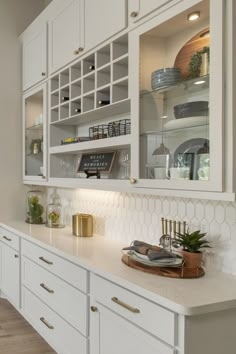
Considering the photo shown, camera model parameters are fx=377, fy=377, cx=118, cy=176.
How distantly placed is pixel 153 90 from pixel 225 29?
559mm

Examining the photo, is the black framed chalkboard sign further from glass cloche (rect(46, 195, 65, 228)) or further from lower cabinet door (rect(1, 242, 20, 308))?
lower cabinet door (rect(1, 242, 20, 308))

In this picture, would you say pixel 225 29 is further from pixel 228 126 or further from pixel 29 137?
pixel 29 137

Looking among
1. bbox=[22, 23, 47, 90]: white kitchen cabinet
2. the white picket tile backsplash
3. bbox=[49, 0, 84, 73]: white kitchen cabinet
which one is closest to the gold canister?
the white picket tile backsplash

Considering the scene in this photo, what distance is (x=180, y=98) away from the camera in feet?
6.23

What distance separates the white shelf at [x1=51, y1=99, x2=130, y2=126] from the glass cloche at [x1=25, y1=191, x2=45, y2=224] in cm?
92

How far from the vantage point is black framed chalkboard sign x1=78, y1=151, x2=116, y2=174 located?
2.73 metres

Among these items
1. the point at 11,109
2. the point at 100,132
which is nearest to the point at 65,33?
the point at 100,132

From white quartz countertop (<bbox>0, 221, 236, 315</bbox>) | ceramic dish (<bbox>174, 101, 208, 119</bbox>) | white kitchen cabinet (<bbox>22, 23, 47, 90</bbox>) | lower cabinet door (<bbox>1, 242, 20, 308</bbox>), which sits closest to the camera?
white quartz countertop (<bbox>0, 221, 236, 315</bbox>)

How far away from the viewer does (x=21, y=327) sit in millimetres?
3225

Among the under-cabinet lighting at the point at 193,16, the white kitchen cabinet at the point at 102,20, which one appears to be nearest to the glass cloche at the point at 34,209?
the white kitchen cabinet at the point at 102,20

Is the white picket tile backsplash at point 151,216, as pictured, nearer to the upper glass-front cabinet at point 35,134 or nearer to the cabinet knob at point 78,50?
the upper glass-front cabinet at point 35,134

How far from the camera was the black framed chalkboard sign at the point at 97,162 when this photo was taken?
2727mm

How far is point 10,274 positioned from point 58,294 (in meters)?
1.17

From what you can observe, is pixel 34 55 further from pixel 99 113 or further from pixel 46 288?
pixel 46 288
